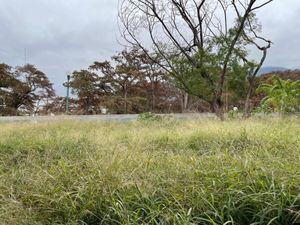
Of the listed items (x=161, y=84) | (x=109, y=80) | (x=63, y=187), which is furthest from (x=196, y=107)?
(x=63, y=187)

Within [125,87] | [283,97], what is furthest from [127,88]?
[283,97]

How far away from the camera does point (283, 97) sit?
24.7 ft

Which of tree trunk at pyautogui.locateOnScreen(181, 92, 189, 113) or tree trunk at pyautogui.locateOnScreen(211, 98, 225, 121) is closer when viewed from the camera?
tree trunk at pyautogui.locateOnScreen(211, 98, 225, 121)

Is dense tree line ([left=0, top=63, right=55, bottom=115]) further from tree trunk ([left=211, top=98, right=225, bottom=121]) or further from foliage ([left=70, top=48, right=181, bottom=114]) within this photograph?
tree trunk ([left=211, top=98, right=225, bottom=121])

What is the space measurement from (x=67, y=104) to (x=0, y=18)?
14.8 ft

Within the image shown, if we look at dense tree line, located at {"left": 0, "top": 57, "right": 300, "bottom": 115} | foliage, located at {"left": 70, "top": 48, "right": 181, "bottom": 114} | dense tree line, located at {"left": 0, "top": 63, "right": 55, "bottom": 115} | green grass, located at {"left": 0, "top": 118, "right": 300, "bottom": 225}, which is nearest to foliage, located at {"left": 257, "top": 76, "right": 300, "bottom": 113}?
green grass, located at {"left": 0, "top": 118, "right": 300, "bottom": 225}

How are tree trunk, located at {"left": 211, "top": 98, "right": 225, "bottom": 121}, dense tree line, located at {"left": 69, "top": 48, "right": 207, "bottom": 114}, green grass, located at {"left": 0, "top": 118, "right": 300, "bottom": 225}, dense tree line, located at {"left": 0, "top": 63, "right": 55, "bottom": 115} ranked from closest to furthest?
green grass, located at {"left": 0, "top": 118, "right": 300, "bottom": 225}
tree trunk, located at {"left": 211, "top": 98, "right": 225, "bottom": 121}
dense tree line, located at {"left": 0, "top": 63, "right": 55, "bottom": 115}
dense tree line, located at {"left": 69, "top": 48, "right": 207, "bottom": 114}

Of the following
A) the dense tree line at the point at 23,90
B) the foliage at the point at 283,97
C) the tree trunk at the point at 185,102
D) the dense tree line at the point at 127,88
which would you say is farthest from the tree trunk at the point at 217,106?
the dense tree line at the point at 23,90

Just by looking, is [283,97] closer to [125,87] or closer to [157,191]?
[157,191]

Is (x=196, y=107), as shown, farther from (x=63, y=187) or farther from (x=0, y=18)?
(x=63, y=187)

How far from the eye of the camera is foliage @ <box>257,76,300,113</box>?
727cm

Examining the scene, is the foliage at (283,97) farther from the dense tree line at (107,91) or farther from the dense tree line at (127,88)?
the dense tree line at (127,88)

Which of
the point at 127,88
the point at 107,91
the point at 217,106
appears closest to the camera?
the point at 217,106

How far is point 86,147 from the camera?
158 inches
